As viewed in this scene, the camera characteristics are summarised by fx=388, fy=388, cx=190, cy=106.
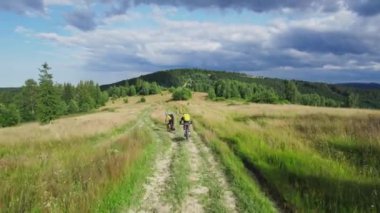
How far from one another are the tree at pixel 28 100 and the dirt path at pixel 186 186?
89253 mm

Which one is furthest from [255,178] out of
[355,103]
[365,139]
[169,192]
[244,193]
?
[355,103]

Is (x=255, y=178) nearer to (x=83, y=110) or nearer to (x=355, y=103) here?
(x=83, y=110)

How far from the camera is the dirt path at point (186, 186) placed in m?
9.04

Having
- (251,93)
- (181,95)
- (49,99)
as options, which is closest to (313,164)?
(49,99)

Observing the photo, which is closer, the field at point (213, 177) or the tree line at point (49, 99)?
the field at point (213, 177)

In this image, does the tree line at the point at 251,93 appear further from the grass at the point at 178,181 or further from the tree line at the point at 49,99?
the grass at the point at 178,181

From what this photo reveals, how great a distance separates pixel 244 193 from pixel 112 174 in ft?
12.3

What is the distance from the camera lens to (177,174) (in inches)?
487

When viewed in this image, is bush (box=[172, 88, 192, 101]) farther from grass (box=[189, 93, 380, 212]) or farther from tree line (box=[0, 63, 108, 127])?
grass (box=[189, 93, 380, 212])

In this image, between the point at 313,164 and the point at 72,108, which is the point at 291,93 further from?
the point at 313,164

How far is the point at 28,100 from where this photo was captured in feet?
327

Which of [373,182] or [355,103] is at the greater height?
[373,182]

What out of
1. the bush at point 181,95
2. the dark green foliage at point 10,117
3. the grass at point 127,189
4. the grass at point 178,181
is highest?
the grass at point 127,189

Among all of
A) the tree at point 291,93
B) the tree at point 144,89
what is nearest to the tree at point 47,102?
the tree at point 144,89
